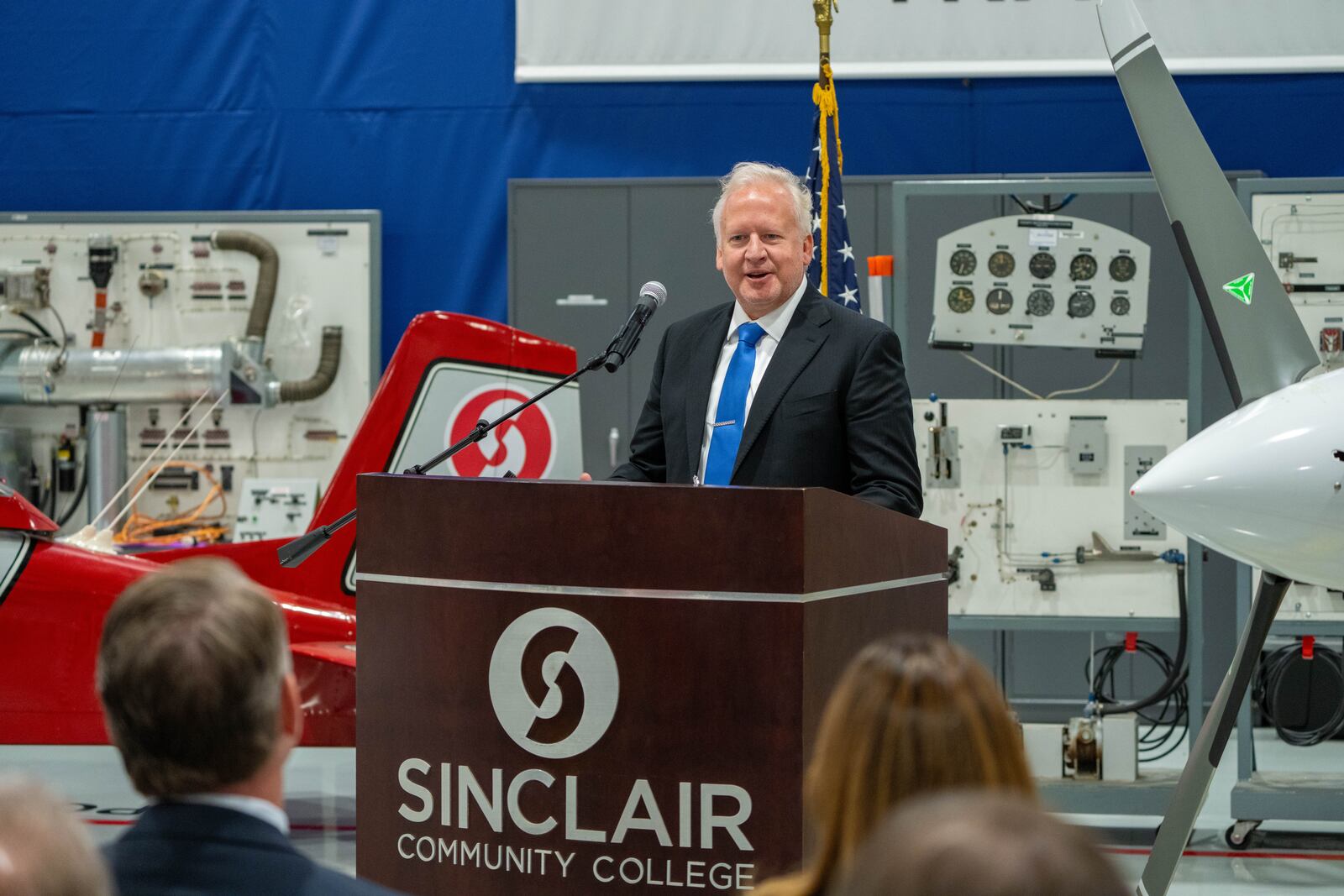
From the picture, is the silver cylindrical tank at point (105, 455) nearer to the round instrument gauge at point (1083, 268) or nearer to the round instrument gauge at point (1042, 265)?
the round instrument gauge at point (1042, 265)

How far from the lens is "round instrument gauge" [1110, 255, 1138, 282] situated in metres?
5.28

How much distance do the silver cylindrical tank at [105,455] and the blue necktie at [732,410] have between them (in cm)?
533

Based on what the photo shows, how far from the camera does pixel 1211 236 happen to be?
342cm

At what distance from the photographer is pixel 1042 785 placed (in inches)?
198

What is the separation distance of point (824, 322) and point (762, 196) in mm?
295

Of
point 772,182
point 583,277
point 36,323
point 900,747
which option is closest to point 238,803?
point 900,747

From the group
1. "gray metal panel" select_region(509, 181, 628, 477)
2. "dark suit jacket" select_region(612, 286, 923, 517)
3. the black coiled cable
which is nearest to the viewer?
"dark suit jacket" select_region(612, 286, 923, 517)

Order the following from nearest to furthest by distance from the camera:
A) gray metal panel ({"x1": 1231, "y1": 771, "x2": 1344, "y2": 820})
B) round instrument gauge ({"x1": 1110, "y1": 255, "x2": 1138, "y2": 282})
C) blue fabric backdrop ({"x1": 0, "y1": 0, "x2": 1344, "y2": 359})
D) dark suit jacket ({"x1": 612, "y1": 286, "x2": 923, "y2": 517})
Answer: dark suit jacket ({"x1": 612, "y1": 286, "x2": 923, "y2": 517}) < gray metal panel ({"x1": 1231, "y1": 771, "x2": 1344, "y2": 820}) < round instrument gauge ({"x1": 1110, "y1": 255, "x2": 1138, "y2": 282}) < blue fabric backdrop ({"x1": 0, "y1": 0, "x2": 1344, "y2": 359})

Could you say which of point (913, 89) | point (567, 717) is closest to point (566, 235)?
point (913, 89)

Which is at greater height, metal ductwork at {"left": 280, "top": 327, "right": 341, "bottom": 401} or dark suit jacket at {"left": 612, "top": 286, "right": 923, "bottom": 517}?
metal ductwork at {"left": 280, "top": 327, "right": 341, "bottom": 401}

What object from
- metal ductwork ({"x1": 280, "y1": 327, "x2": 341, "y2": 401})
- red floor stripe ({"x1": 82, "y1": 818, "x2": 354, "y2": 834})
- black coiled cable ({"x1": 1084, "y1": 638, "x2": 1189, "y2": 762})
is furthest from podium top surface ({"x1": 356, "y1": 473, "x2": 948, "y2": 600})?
metal ductwork ({"x1": 280, "y1": 327, "x2": 341, "y2": 401})

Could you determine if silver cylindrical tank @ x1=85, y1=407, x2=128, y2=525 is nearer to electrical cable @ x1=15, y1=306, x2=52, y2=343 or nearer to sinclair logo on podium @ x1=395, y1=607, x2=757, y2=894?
electrical cable @ x1=15, y1=306, x2=52, y2=343

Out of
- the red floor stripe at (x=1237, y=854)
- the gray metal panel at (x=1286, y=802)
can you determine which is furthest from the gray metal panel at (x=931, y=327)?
the red floor stripe at (x=1237, y=854)

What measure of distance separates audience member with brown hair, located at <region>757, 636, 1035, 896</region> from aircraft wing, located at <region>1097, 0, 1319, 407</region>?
8.28ft
